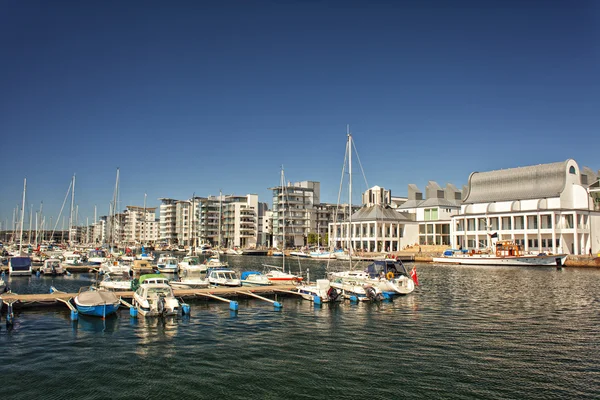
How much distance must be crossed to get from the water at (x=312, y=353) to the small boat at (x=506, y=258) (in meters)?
62.0

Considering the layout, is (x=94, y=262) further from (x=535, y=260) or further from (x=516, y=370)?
(x=535, y=260)

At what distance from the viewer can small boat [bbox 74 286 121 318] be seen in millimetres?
35344

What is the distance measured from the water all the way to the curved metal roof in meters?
84.6

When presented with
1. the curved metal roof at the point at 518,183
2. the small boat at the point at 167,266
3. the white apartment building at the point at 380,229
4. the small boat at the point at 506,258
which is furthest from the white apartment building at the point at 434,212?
the small boat at the point at 167,266

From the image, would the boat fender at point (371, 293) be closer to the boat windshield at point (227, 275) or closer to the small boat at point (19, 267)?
the boat windshield at point (227, 275)

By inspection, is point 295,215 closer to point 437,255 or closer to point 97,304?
point 437,255

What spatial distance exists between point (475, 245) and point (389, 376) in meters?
121

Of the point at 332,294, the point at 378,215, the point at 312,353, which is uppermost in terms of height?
the point at 378,215

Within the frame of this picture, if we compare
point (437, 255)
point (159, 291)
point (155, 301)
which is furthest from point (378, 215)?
point (155, 301)

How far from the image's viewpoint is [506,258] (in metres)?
102

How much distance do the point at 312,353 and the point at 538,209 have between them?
105 m

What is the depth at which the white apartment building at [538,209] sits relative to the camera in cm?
11250

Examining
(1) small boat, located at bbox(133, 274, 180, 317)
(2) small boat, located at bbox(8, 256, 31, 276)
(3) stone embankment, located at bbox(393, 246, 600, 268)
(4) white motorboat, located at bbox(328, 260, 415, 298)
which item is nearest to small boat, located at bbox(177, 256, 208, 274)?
(2) small boat, located at bbox(8, 256, 31, 276)

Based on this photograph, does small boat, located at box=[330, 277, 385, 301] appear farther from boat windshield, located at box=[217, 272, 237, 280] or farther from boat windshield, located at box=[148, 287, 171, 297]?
boat windshield, located at box=[148, 287, 171, 297]
